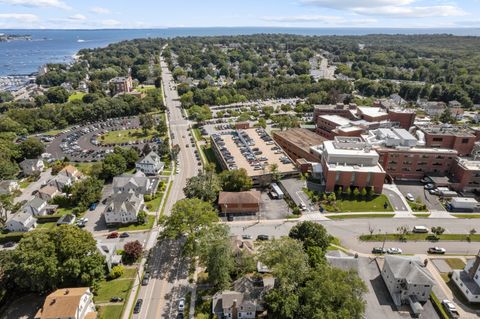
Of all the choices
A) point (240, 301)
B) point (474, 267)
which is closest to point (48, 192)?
point (240, 301)

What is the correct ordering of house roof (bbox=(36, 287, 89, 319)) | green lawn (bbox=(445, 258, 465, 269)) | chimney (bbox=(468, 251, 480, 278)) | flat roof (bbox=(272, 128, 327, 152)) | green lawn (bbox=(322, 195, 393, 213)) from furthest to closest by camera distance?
flat roof (bbox=(272, 128, 327, 152)) < green lawn (bbox=(322, 195, 393, 213)) < green lawn (bbox=(445, 258, 465, 269)) < chimney (bbox=(468, 251, 480, 278)) < house roof (bbox=(36, 287, 89, 319))

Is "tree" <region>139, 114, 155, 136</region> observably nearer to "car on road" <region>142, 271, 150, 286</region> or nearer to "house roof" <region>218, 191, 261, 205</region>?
"house roof" <region>218, 191, 261, 205</region>

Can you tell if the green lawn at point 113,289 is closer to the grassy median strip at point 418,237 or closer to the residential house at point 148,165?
the residential house at point 148,165

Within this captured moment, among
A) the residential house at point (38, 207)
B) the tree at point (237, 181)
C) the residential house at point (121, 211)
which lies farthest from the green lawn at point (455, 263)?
the residential house at point (38, 207)

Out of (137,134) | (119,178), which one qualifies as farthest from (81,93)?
(119,178)

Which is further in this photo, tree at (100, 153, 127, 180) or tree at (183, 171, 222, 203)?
tree at (100, 153, 127, 180)

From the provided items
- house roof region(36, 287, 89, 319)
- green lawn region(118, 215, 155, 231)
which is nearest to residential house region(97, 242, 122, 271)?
house roof region(36, 287, 89, 319)

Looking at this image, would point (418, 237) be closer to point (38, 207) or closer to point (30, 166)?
point (38, 207)
